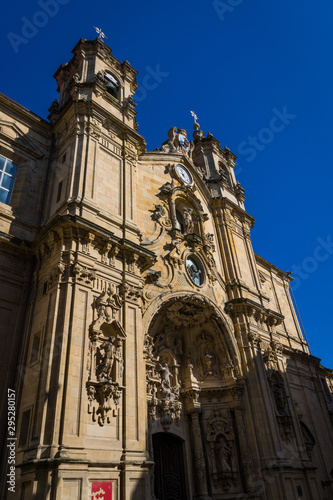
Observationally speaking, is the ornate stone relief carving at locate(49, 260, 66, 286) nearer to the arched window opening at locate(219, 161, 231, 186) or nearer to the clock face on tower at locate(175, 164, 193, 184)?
the clock face on tower at locate(175, 164, 193, 184)

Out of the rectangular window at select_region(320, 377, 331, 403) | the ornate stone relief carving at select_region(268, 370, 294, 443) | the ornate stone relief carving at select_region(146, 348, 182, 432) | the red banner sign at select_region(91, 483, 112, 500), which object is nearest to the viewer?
the red banner sign at select_region(91, 483, 112, 500)

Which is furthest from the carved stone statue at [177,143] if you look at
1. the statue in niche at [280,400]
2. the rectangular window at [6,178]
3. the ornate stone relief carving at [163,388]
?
the statue in niche at [280,400]

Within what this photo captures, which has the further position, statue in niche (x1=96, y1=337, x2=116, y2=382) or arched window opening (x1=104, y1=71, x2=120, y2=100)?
A: arched window opening (x1=104, y1=71, x2=120, y2=100)

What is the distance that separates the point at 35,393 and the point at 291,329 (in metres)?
20.6

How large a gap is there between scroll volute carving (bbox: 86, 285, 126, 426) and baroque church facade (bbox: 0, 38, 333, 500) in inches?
1.6

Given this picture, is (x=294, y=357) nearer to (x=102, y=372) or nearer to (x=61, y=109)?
(x=102, y=372)

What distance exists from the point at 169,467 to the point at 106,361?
6058 millimetres

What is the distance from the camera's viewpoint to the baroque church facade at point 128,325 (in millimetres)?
9733

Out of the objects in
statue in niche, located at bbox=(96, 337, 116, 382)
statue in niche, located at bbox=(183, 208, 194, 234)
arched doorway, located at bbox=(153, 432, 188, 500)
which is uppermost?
statue in niche, located at bbox=(183, 208, 194, 234)

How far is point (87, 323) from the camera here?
10.9 metres

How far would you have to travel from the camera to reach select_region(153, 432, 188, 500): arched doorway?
13.3m

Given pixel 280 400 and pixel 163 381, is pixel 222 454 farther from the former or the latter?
pixel 280 400

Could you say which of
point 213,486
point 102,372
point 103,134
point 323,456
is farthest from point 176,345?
point 323,456

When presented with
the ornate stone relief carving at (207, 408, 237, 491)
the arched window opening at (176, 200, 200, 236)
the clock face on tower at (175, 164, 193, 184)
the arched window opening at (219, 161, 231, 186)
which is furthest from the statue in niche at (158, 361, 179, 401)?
the arched window opening at (219, 161, 231, 186)
